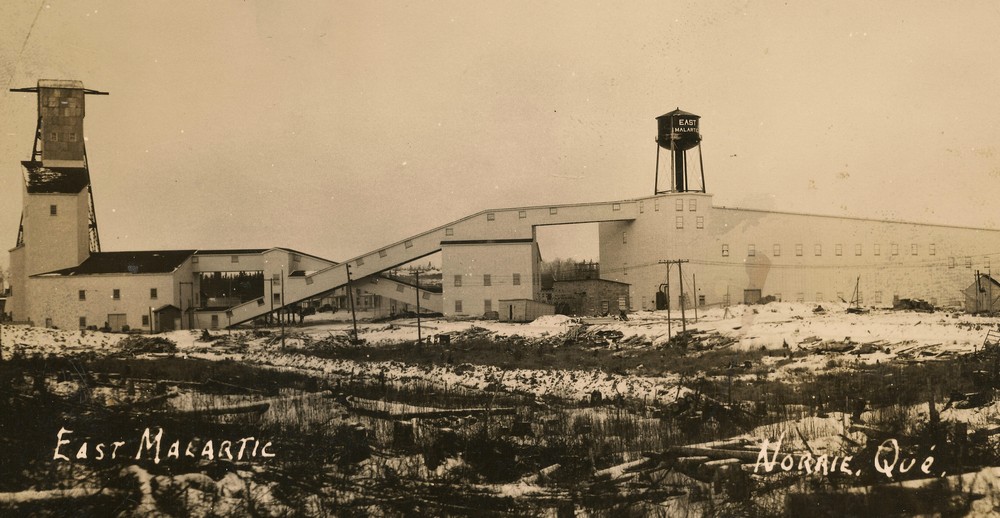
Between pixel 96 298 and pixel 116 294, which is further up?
pixel 116 294

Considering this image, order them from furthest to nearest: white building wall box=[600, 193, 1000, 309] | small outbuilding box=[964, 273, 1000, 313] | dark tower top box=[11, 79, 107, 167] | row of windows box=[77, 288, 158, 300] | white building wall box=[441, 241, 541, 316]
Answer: white building wall box=[600, 193, 1000, 309] < white building wall box=[441, 241, 541, 316] < small outbuilding box=[964, 273, 1000, 313] < row of windows box=[77, 288, 158, 300] < dark tower top box=[11, 79, 107, 167]

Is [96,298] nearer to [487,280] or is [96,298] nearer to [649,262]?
[487,280]

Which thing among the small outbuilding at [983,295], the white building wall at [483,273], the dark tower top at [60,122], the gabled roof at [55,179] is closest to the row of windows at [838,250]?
the small outbuilding at [983,295]

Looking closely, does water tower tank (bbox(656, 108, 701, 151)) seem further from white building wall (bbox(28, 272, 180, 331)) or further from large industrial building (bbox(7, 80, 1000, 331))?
white building wall (bbox(28, 272, 180, 331))

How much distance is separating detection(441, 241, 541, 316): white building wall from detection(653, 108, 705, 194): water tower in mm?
8005

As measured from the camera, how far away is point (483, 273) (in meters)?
31.0

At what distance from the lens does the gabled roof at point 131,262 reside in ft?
59.3

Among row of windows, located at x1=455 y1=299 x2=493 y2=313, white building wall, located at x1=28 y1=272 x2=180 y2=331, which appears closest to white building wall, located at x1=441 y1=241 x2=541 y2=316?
row of windows, located at x1=455 y1=299 x2=493 y2=313

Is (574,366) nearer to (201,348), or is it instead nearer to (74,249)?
(201,348)

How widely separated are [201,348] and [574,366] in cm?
1069

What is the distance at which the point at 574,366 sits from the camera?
1880 cm

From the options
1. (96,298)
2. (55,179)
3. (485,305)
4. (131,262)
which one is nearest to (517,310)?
(485,305)

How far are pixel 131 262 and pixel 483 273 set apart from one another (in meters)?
13.8

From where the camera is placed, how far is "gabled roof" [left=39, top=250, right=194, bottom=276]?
712 inches
